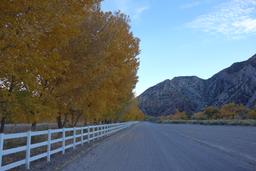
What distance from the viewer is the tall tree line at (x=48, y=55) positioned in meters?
11.5

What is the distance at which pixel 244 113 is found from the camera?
143250mm

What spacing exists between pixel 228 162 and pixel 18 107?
770 centimetres

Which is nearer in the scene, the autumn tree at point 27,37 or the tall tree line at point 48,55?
the autumn tree at point 27,37

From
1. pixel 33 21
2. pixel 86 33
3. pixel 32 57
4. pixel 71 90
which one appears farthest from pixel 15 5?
pixel 71 90

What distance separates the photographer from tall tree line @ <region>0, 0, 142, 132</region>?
37.7 feet

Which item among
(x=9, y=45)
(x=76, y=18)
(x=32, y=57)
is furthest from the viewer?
(x=76, y=18)

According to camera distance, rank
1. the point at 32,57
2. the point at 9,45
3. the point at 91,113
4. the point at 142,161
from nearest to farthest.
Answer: the point at 9,45, the point at 32,57, the point at 142,161, the point at 91,113

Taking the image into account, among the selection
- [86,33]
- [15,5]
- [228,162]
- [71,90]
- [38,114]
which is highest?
[86,33]

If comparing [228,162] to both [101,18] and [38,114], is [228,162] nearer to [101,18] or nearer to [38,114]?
→ [38,114]

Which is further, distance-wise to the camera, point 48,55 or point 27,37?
point 48,55

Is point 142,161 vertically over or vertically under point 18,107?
under

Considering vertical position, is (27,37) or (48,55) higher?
(48,55)

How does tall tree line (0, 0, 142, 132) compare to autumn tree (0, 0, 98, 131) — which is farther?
tall tree line (0, 0, 142, 132)

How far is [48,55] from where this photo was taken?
1539 centimetres
